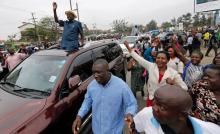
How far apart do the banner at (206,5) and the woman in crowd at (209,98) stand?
1027 inches

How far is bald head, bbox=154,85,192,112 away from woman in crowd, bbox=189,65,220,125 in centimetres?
106

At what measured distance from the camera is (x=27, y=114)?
2908 mm

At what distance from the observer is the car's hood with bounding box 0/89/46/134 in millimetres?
2701

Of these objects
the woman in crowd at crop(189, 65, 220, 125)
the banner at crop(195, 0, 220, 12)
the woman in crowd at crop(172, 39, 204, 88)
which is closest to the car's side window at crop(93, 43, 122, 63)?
the woman in crowd at crop(172, 39, 204, 88)

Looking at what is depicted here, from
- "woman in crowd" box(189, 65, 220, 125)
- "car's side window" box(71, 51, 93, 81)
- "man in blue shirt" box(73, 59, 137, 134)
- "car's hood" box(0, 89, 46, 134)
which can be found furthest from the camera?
"car's side window" box(71, 51, 93, 81)

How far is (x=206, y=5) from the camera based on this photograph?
89.4 feet

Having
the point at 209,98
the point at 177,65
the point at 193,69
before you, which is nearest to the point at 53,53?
the point at 193,69

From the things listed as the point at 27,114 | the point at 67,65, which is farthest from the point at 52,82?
the point at 27,114

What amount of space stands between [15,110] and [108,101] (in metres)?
1.10

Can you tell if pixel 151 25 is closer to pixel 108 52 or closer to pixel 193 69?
pixel 108 52

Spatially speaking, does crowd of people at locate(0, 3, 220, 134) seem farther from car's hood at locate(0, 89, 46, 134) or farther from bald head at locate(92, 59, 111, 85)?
car's hood at locate(0, 89, 46, 134)

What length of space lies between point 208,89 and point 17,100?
7.47 ft

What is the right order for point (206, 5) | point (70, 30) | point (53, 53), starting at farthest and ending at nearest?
point (206, 5) < point (70, 30) < point (53, 53)

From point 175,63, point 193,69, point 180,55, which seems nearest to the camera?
point 193,69
